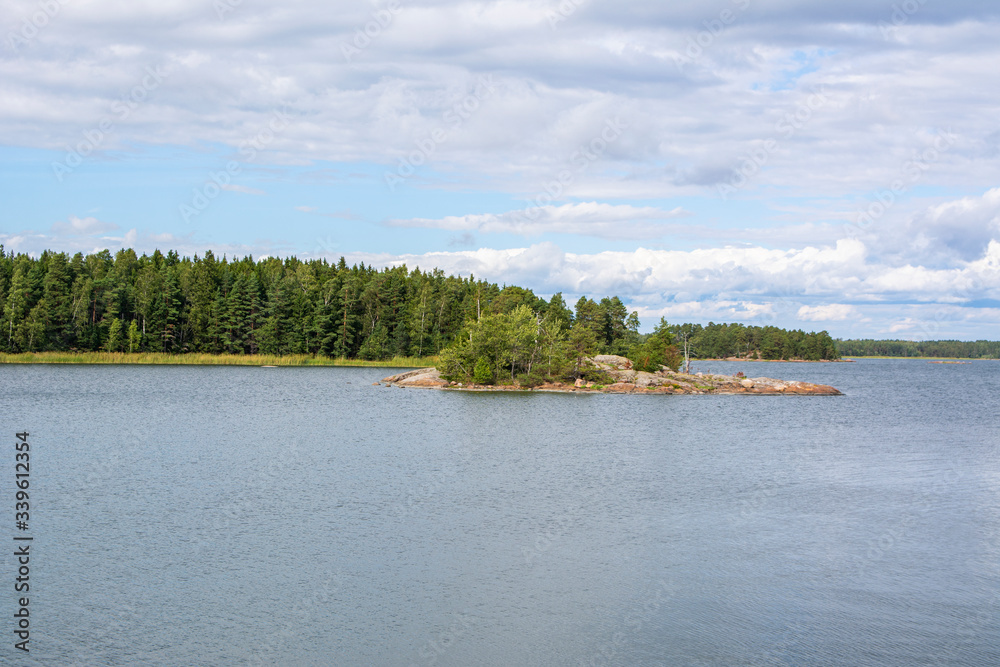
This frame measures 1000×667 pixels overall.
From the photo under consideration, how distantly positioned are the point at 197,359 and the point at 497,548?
4035 inches

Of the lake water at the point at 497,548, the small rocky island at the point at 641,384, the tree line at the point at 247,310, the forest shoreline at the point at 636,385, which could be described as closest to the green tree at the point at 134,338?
the tree line at the point at 247,310

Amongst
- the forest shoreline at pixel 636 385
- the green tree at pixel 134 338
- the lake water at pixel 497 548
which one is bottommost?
the lake water at pixel 497 548

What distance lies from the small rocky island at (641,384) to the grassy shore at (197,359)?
31.5m

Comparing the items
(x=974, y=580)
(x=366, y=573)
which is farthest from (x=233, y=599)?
(x=974, y=580)

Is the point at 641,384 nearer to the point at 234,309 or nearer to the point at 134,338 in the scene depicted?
the point at 234,309

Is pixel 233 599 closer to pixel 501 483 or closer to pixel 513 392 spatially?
pixel 501 483

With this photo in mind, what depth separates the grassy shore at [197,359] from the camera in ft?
339

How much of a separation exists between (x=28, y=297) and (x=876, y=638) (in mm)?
121489

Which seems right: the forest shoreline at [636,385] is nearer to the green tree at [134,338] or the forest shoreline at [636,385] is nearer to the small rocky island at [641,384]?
the small rocky island at [641,384]

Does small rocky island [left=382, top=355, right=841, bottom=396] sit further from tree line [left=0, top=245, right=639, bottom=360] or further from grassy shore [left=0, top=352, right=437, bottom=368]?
grassy shore [left=0, top=352, right=437, bottom=368]

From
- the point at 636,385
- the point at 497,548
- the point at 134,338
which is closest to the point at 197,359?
the point at 134,338

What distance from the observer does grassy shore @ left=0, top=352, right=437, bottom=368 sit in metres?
103

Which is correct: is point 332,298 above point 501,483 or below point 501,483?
above

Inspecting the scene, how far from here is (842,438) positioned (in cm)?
4788
